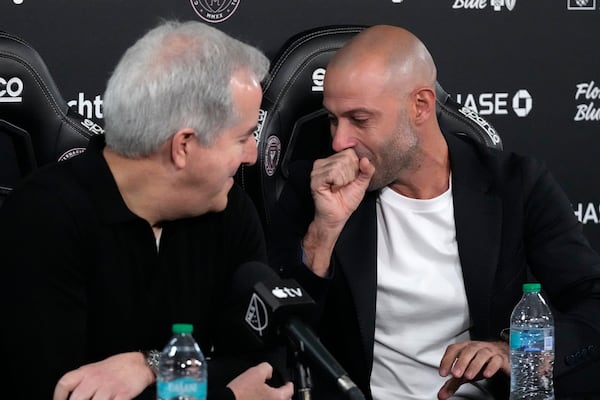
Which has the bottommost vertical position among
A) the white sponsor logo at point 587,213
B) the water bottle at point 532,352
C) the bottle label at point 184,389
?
the water bottle at point 532,352

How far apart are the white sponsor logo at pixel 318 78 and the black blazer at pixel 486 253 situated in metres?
0.29

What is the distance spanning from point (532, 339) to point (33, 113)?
4.47 feet

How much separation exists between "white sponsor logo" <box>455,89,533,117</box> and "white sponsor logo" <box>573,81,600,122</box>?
17cm

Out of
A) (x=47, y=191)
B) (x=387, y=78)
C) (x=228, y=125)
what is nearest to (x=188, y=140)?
(x=228, y=125)

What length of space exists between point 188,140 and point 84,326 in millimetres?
364

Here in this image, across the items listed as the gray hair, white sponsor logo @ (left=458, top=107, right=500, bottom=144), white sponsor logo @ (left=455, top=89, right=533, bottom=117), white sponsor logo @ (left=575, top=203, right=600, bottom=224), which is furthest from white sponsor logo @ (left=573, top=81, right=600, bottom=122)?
the gray hair

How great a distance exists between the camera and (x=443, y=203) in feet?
8.55

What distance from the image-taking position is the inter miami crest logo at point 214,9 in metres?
3.07

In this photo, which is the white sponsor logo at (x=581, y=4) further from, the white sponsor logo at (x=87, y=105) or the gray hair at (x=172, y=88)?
the gray hair at (x=172, y=88)

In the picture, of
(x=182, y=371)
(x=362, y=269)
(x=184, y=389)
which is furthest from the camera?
(x=362, y=269)

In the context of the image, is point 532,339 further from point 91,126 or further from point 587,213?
point 587,213

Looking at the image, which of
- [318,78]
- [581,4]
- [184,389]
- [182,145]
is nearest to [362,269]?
[318,78]

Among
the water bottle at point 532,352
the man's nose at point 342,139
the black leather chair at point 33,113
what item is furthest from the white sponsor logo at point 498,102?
the black leather chair at point 33,113

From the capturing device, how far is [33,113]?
9.30 feet
